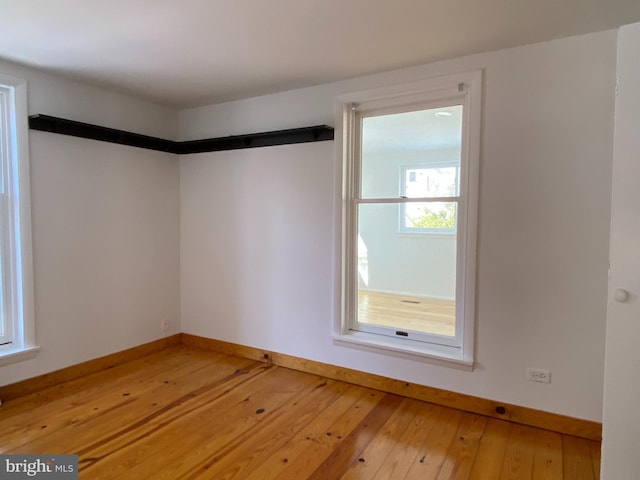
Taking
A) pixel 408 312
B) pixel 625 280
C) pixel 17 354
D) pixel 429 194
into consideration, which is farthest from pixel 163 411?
pixel 625 280

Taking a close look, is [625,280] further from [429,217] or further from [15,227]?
[15,227]

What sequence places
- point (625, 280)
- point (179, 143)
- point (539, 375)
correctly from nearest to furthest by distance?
point (625, 280) → point (539, 375) → point (179, 143)

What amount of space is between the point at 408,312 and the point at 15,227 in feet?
10.0

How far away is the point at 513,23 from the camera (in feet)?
7.05

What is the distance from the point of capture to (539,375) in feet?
8.07

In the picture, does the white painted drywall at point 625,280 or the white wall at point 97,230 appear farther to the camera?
the white wall at point 97,230

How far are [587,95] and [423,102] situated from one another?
40.2 inches

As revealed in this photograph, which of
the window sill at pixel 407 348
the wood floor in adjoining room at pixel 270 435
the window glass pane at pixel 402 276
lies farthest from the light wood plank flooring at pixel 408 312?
the wood floor in adjoining room at pixel 270 435

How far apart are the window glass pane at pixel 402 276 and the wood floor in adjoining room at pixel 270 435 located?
59 cm

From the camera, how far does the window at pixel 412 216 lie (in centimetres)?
272

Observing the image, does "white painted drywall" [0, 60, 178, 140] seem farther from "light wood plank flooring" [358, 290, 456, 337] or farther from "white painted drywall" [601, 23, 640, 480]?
"white painted drywall" [601, 23, 640, 480]

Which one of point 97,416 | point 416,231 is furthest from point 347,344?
point 97,416

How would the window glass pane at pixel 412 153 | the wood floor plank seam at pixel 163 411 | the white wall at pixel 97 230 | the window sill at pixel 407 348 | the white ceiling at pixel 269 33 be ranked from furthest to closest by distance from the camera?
the white wall at pixel 97 230 → the window glass pane at pixel 412 153 → the window sill at pixel 407 348 → the wood floor plank seam at pixel 163 411 → the white ceiling at pixel 269 33

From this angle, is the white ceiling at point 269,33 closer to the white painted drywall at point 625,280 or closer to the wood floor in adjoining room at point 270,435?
the white painted drywall at point 625,280
